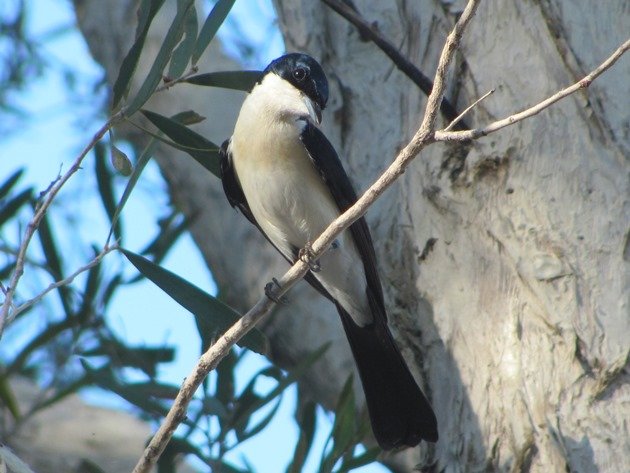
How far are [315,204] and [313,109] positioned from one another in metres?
0.33

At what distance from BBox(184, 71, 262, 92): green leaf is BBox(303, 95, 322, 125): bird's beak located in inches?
10.1

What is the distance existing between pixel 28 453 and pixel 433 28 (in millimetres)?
3254

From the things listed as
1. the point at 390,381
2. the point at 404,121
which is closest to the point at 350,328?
the point at 390,381

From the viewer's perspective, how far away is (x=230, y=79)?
2826mm

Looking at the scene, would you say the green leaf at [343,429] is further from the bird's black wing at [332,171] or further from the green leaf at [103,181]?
the green leaf at [103,181]

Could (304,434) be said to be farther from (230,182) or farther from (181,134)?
(181,134)

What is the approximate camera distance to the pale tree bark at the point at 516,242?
2279mm

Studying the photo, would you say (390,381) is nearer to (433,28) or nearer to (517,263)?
(517,263)

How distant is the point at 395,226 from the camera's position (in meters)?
2.83

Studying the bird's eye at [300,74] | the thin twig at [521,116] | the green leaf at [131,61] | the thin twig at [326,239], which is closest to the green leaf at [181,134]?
the green leaf at [131,61]

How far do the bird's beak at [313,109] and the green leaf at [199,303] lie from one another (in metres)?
0.74

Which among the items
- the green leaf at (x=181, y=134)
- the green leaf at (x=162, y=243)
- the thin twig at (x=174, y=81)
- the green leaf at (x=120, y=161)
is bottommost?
the green leaf at (x=120, y=161)

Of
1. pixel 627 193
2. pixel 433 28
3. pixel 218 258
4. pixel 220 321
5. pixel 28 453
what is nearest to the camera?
pixel 627 193

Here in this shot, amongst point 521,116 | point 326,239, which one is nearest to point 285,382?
point 326,239
